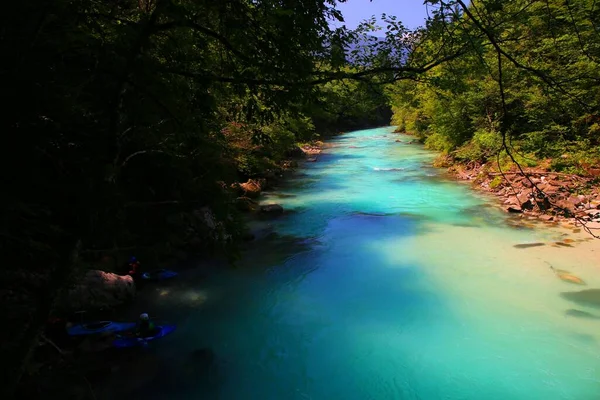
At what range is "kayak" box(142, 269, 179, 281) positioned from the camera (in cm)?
820

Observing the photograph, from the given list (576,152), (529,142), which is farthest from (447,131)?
(576,152)

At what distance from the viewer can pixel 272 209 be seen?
13391mm

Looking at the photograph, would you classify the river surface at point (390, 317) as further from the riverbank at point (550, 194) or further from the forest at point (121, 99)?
the forest at point (121, 99)

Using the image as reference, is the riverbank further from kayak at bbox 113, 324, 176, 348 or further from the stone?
kayak at bbox 113, 324, 176, 348

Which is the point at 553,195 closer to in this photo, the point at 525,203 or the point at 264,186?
the point at 525,203

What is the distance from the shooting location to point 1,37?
5.97 ft

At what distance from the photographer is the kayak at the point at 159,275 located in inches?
323

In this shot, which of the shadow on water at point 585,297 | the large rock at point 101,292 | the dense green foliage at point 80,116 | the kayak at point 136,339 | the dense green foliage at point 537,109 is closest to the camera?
the dense green foliage at point 80,116

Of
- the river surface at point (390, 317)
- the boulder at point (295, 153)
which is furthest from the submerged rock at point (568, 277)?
the boulder at point (295, 153)

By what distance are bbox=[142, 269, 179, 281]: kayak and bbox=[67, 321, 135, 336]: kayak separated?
1.85 meters

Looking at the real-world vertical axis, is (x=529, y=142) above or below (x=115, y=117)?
below

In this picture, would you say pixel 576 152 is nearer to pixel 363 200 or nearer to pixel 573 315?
pixel 363 200

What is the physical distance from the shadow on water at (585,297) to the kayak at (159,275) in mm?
7428

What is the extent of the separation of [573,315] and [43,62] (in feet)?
25.9
